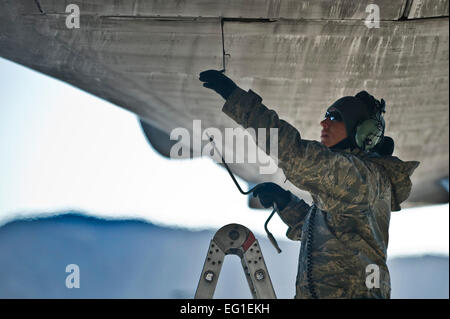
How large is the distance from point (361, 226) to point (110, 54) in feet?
7.63

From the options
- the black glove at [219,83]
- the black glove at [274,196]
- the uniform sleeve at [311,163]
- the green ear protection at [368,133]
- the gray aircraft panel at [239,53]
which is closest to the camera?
the uniform sleeve at [311,163]

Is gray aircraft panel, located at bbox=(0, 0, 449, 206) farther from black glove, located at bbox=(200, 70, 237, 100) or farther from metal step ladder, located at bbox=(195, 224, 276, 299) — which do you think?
metal step ladder, located at bbox=(195, 224, 276, 299)

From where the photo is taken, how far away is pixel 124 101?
17.7ft

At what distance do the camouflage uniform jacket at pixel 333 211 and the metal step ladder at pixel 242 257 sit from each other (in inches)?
7.7

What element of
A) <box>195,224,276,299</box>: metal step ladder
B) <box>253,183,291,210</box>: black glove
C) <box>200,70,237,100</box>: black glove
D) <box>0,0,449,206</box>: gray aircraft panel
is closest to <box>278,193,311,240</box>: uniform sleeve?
<box>253,183,291,210</box>: black glove

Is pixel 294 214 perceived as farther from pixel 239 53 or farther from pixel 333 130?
pixel 239 53

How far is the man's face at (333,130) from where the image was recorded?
11.7ft

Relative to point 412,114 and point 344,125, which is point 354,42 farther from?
point 344,125

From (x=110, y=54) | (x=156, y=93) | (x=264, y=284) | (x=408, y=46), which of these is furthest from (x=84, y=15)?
(x=408, y=46)

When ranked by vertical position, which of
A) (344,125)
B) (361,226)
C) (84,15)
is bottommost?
(361,226)

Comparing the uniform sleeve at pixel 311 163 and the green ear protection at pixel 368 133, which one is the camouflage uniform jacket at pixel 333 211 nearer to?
the uniform sleeve at pixel 311 163

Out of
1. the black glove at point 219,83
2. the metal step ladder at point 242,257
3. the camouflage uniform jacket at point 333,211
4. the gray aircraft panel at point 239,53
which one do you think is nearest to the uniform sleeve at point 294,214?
the camouflage uniform jacket at point 333,211

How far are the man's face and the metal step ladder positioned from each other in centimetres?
70
